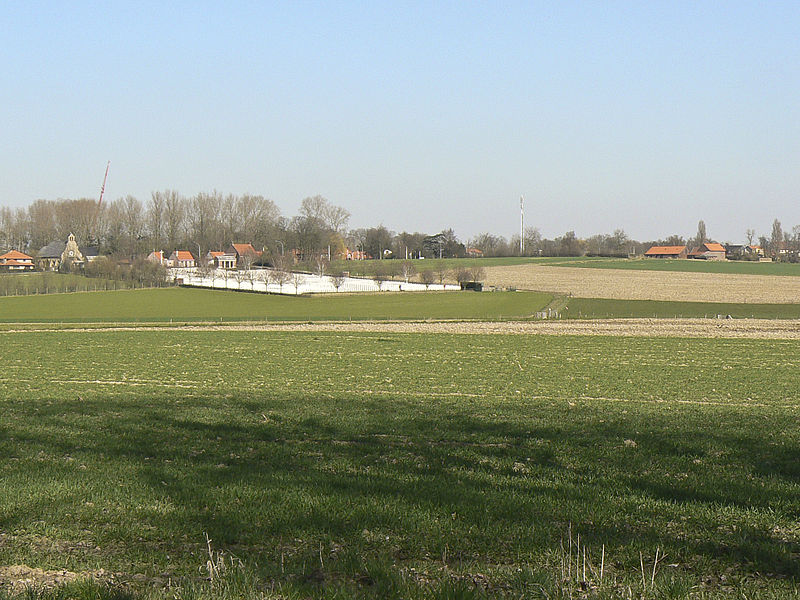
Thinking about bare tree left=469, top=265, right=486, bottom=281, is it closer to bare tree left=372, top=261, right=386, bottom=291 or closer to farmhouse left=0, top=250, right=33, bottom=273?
bare tree left=372, top=261, right=386, bottom=291

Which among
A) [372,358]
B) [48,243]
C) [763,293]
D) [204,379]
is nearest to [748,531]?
[204,379]

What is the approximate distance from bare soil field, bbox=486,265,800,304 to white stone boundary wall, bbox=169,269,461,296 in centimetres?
1708

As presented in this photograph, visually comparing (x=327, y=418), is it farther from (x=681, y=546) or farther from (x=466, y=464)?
(x=681, y=546)

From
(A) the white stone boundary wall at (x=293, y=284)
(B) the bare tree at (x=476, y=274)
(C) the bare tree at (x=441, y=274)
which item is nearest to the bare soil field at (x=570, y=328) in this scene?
(A) the white stone boundary wall at (x=293, y=284)

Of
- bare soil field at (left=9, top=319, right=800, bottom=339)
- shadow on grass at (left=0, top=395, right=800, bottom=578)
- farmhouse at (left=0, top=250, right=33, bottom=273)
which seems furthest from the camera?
farmhouse at (left=0, top=250, right=33, bottom=273)

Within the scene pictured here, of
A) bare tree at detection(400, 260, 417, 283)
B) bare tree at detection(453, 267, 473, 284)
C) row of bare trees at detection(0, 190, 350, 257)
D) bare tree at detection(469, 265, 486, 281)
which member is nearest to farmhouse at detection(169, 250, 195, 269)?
row of bare trees at detection(0, 190, 350, 257)

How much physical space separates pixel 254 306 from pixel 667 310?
46.7 meters

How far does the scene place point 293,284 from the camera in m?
125

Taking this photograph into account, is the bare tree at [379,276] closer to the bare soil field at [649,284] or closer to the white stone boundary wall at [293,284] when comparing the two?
the white stone boundary wall at [293,284]

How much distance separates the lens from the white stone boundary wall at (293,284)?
116 meters

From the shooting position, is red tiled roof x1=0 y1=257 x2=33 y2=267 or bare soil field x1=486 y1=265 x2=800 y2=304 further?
red tiled roof x1=0 y1=257 x2=33 y2=267

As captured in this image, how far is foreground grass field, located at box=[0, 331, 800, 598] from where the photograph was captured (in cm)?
581

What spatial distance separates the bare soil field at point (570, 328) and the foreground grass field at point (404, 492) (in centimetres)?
3333

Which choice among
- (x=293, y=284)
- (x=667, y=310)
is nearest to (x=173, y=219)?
(x=293, y=284)
